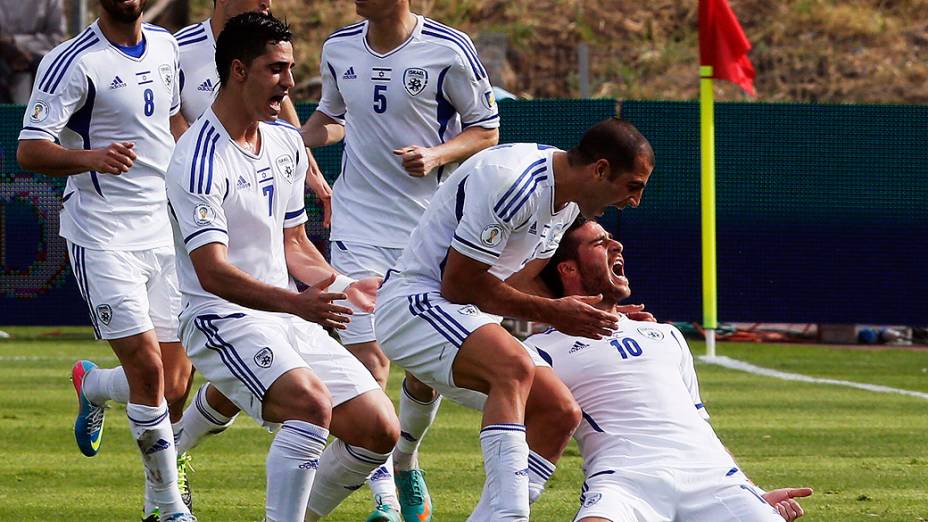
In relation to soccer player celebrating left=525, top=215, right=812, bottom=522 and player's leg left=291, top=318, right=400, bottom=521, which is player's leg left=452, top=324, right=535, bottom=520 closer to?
soccer player celebrating left=525, top=215, right=812, bottom=522

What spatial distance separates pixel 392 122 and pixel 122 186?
133 cm

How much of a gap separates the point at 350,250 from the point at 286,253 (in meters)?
1.37

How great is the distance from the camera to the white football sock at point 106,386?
7.42m

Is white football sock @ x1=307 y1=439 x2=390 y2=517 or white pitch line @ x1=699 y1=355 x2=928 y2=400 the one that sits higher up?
white football sock @ x1=307 y1=439 x2=390 y2=517

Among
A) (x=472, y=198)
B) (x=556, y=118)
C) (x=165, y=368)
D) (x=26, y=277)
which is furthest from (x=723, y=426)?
(x=26, y=277)

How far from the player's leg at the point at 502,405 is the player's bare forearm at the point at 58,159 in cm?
202

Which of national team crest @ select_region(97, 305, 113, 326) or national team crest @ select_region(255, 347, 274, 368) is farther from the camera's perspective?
national team crest @ select_region(97, 305, 113, 326)

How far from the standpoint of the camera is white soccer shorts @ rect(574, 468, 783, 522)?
5781mm

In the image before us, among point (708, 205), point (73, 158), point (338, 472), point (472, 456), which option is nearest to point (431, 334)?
point (338, 472)

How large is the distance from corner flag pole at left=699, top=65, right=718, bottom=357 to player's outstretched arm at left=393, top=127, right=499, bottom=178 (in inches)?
273

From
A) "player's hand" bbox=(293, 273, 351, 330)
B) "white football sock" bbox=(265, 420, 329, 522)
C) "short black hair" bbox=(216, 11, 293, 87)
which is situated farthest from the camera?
"short black hair" bbox=(216, 11, 293, 87)

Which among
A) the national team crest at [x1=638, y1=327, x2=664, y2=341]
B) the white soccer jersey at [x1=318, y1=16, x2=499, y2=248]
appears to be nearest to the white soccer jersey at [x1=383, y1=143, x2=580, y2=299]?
the national team crest at [x1=638, y1=327, x2=664, y2=341]

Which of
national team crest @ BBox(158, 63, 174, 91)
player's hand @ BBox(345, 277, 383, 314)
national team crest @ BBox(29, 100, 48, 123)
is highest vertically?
national team crest @ BBox(158, 63, 174, 91)

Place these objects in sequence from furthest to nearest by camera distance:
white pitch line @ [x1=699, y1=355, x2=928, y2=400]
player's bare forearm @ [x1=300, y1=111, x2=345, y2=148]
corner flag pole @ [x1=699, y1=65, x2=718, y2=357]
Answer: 1. corner flag pole @ [x1=699, y1=65, x2=718, y2=357]
2. white pitch line @ [x1=699, y1=355, x2=928, y2=400]
3. player's bare forearm @ [x1=300, y1=111, x2=345, y2=148]
